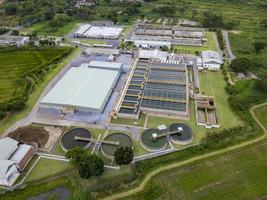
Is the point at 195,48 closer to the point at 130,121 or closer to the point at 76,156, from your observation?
the point at 130,121

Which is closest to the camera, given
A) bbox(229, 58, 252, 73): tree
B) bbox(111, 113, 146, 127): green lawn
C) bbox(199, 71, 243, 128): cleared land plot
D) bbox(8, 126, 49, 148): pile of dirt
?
bbox(8, 126, 49, 148): pile of dirt

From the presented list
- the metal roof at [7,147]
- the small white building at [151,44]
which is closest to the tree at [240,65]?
the small white building at [151,44]

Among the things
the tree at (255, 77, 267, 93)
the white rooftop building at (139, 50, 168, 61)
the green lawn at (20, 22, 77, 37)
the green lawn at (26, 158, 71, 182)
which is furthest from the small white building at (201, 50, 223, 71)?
the green lawn at (20, 22, 77, 37)

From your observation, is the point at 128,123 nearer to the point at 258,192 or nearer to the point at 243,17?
the point at 258,192

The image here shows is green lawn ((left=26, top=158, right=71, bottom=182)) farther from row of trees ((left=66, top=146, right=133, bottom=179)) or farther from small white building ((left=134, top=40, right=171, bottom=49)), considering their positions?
small white building ((left=134, top=40, right=171, bottom=49))

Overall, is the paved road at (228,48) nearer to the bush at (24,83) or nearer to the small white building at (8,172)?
the bush at (24,83)

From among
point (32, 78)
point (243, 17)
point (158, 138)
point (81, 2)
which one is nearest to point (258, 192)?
point (158, 138)
